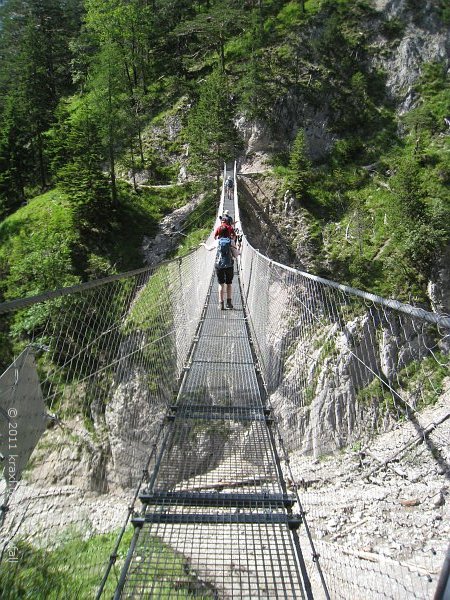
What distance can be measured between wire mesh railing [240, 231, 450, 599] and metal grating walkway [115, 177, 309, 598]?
0.54 meters

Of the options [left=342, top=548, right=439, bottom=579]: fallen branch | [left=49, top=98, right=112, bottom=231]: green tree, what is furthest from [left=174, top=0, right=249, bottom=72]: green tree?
[left=342, top=548, right=439, bottom=579]: fallen branch

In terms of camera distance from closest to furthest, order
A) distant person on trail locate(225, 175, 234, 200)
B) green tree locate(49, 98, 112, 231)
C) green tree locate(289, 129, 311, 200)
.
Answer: green tree locate(49, 98, 112, 231)
distant person on trail locate(225, 175, 234, 200)
green tree locate(289, 129, 311, 200)

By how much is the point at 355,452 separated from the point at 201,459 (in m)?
5.83

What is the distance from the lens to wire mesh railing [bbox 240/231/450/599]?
423 cm

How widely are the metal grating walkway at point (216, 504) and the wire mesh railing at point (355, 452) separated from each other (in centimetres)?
54

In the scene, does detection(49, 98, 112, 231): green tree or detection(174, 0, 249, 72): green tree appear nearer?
detection(49, 98, 112, 231): green tree

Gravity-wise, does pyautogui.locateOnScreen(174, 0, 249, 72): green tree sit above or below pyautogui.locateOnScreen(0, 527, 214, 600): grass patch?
above

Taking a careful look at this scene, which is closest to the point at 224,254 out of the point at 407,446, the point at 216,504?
the point at 216,504

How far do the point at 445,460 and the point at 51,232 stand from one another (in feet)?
38.6

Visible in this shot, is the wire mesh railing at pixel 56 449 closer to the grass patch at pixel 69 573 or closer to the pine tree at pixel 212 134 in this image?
the grass patch at pixel 69 573

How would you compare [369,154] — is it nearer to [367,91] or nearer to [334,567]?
[367,91]

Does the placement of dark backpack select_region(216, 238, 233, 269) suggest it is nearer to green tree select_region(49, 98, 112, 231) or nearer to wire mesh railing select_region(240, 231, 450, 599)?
wire mesh railing select_region(240, 231, 450, 599)

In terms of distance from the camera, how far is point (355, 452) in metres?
7.49

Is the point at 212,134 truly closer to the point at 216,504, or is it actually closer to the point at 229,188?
the point at 229,188
